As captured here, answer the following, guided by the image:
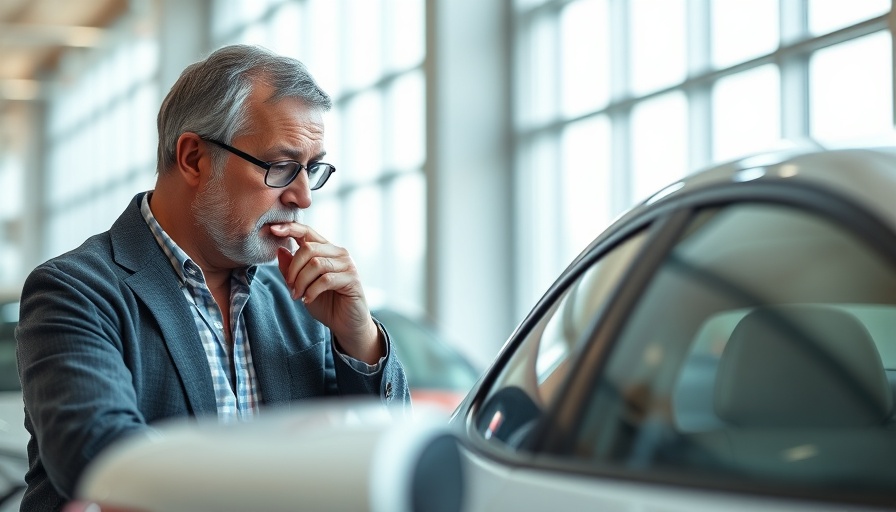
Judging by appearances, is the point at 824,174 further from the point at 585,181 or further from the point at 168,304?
the point at 585,181

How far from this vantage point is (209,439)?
3.60ft

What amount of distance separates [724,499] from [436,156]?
27.8 ft

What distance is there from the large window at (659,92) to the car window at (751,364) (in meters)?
3.81

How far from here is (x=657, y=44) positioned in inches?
305

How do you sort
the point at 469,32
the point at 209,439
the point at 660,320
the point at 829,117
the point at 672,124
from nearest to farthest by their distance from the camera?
the point at 209,439 < the point at 660,320 < the point at 829,117 < the point at 672,124 < the point at 469,32

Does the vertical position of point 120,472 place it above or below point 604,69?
below

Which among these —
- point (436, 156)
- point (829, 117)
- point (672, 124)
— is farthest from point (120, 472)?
point (436, 156)

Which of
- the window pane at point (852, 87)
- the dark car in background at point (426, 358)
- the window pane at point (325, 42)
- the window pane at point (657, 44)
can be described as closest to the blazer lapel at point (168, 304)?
the dark car in background at point (426, 358)

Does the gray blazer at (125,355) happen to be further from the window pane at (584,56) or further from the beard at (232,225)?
the window pane at (584,56)

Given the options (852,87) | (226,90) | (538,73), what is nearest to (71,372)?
(226,90)

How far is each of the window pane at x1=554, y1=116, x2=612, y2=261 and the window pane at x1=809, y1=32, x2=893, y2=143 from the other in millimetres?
2129

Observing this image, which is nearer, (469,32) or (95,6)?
(469,32)

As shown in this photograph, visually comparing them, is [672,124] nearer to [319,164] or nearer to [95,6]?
[319,164]

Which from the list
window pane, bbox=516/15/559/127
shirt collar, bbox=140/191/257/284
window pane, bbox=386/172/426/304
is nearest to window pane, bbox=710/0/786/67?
window pane, bbox=516/15/559/127
